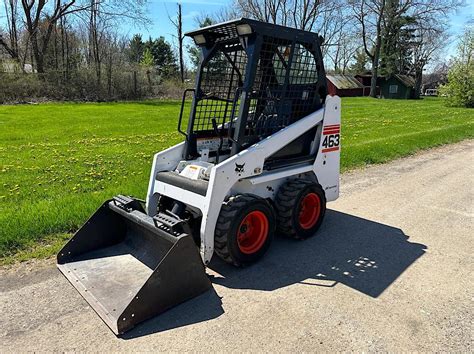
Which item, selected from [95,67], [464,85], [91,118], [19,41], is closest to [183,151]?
[91,118]

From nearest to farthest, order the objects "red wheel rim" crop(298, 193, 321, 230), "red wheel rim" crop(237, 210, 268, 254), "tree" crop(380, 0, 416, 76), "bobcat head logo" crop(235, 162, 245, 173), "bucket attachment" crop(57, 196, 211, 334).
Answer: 1. "bucket attachment" crop(57, 196, 211, 334)
2. "bobcat head logo" crop(235, 162, 245, 173)
3. "red wheel rim" crop(237, 210, 268, 254)
4. "red wheel rim" crop(298, 193, 321, 230)
5. "tree" crop(380, 0, 416, 76)

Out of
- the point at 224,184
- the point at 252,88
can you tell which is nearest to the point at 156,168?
the point at 224,184

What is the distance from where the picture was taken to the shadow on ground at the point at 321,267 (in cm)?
309

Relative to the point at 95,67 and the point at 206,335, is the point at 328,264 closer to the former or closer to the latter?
the point at 206,335

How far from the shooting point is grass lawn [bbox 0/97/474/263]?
4.55m

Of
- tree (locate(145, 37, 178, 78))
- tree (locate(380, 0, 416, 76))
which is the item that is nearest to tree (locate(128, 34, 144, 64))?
tree (locate(145, 37, 178, 78))

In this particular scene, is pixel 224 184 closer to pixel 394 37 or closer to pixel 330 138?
pixel 330 138

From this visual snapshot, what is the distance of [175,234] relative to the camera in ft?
10.5

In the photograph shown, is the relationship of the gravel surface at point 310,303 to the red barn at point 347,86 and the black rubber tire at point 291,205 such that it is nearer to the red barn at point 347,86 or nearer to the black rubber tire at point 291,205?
the black rubber tire at point 291,205

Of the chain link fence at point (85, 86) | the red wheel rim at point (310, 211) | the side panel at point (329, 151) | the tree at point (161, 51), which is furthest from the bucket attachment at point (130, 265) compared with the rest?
the tree at point (161, 51)

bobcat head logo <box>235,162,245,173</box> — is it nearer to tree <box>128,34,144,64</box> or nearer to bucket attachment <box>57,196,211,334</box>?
bucket attachment <box>57,196,211,334</box>

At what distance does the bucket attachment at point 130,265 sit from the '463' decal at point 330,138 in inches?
89.6

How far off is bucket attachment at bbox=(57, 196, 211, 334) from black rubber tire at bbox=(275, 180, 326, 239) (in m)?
1.26

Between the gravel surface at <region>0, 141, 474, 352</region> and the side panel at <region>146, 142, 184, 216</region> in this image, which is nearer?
the gravel surface at <region>0, 141, 474, 352</region>
